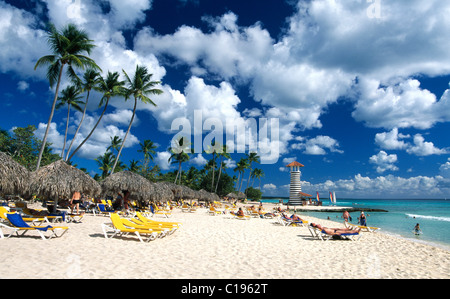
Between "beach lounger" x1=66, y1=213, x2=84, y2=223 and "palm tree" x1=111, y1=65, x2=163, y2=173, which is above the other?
"palm tree" x1=111, y1=65, x2=163, y2=173

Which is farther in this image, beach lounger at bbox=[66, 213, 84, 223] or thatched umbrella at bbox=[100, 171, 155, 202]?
thatched umbrella at bbox=[100, 171, 155, 202]

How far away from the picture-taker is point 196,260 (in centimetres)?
562

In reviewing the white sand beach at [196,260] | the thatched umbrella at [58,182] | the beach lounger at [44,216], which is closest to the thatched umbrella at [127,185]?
the thatched umbrella at [58,182]

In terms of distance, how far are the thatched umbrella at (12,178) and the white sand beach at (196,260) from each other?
→ 2986mm

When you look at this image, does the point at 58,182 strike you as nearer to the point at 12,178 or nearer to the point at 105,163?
the point at 12,178

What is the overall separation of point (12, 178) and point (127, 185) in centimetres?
679

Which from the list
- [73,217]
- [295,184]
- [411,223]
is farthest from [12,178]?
[295,184]

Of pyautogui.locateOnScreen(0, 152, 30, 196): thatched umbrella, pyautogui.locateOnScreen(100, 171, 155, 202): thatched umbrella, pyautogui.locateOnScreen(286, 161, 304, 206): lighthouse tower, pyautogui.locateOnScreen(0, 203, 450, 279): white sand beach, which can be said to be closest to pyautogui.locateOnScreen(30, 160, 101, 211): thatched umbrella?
pyautogui.locateOnScreen(0, 152, 30, 196): thatched umbrella

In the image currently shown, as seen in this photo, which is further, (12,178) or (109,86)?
(109,86)

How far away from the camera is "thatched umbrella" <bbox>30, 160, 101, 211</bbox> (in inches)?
404

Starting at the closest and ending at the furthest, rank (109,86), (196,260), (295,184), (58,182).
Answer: (196,260), (58,182), (109,86), (295,184)

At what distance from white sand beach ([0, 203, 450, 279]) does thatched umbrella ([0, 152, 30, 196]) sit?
2986 millimetres

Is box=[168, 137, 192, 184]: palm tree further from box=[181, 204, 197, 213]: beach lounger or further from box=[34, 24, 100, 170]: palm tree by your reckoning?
box=[34, 24, 100, 170]: palm tree

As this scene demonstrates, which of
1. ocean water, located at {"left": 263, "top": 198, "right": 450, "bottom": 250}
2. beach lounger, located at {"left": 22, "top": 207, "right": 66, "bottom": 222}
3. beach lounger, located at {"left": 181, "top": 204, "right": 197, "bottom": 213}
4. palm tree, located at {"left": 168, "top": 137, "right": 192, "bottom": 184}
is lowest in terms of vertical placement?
ocean water, located at {"left": 263, "top": 198, "right": 450, "bottom": 250}
